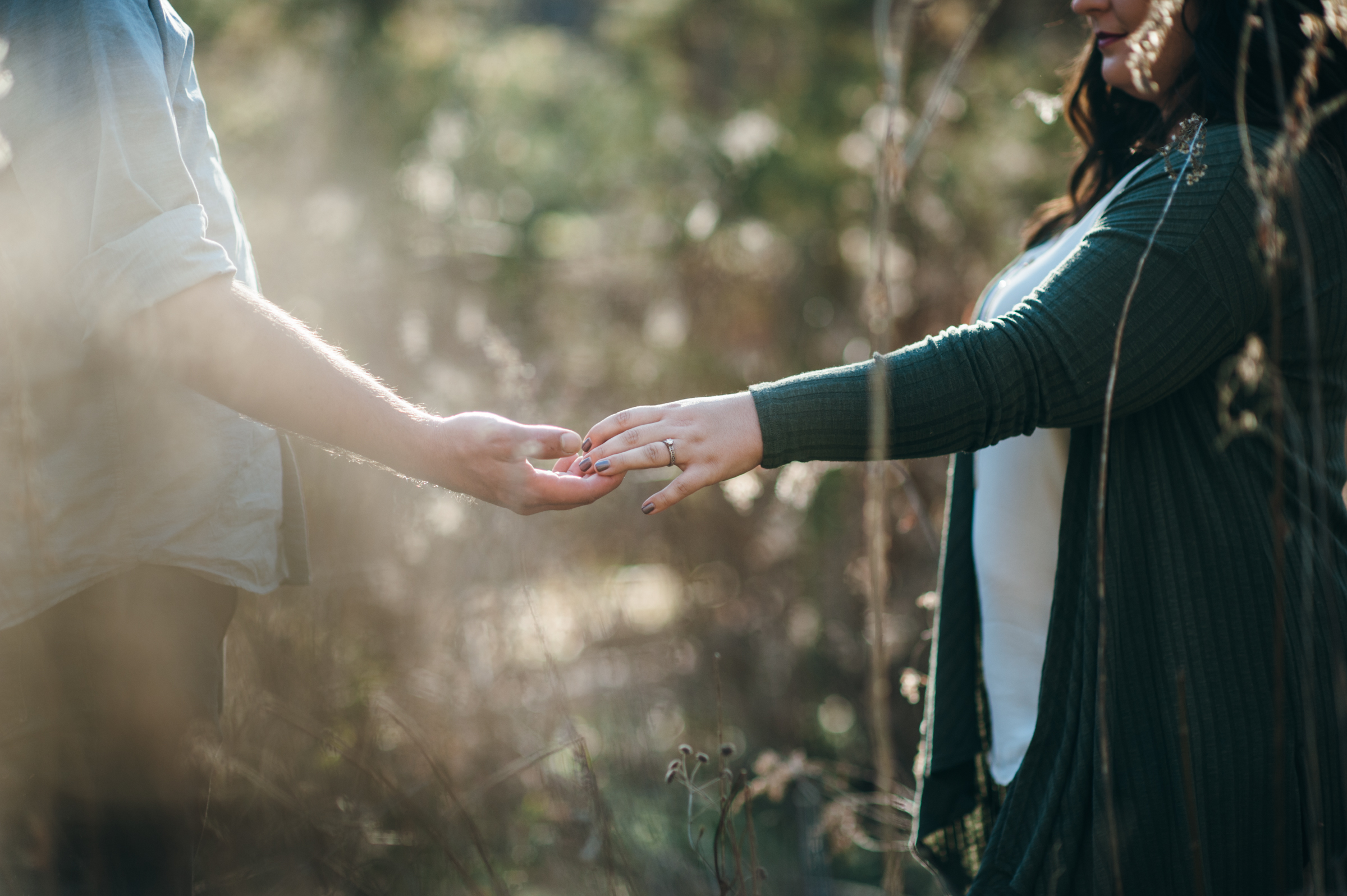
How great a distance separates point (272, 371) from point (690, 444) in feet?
1.85

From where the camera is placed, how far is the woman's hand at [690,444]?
50.5 inches

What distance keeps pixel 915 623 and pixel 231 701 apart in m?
2.51

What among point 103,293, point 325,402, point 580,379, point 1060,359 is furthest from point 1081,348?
point 580,379

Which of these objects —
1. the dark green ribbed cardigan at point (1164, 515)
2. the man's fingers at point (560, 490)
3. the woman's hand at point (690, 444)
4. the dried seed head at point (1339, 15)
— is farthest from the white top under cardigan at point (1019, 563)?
the man's fingers at point (560, 490)

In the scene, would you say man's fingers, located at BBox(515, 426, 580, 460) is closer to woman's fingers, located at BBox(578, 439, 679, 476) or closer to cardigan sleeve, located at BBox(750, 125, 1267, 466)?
woman's fingers, located at BBox(578, 439, 679, 476)

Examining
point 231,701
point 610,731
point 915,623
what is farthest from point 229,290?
point 915,623

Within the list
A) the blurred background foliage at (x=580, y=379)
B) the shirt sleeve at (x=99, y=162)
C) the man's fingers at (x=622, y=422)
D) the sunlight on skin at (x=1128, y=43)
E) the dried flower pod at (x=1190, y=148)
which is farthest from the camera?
the blurred background foliage at (x=580, y=379)

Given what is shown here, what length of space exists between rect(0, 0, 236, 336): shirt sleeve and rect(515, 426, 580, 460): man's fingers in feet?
1.44

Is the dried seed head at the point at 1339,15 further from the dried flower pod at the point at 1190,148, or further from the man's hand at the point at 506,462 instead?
the man's hand at the point at 506,462

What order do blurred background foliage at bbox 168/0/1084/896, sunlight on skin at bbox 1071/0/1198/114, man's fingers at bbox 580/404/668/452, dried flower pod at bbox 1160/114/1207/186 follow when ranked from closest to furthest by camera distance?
dried flower pod at bbox 1160/114/1207/186 < man's fingers at bbox 580/404/668/452 < sunlight on skin at bbox 1071/0/1198/114 < blurred background foliage at bbox 168/0/1084/896

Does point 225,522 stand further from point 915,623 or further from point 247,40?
point 247,40

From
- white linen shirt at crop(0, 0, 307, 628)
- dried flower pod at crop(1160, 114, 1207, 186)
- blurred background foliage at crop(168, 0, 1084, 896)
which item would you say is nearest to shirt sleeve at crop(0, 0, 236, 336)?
white linen shirt at crop(0, 0, 307, 628)

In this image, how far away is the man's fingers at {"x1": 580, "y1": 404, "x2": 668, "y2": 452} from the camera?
1.35 meters

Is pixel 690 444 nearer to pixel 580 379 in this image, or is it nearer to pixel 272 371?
pixel 272 371
